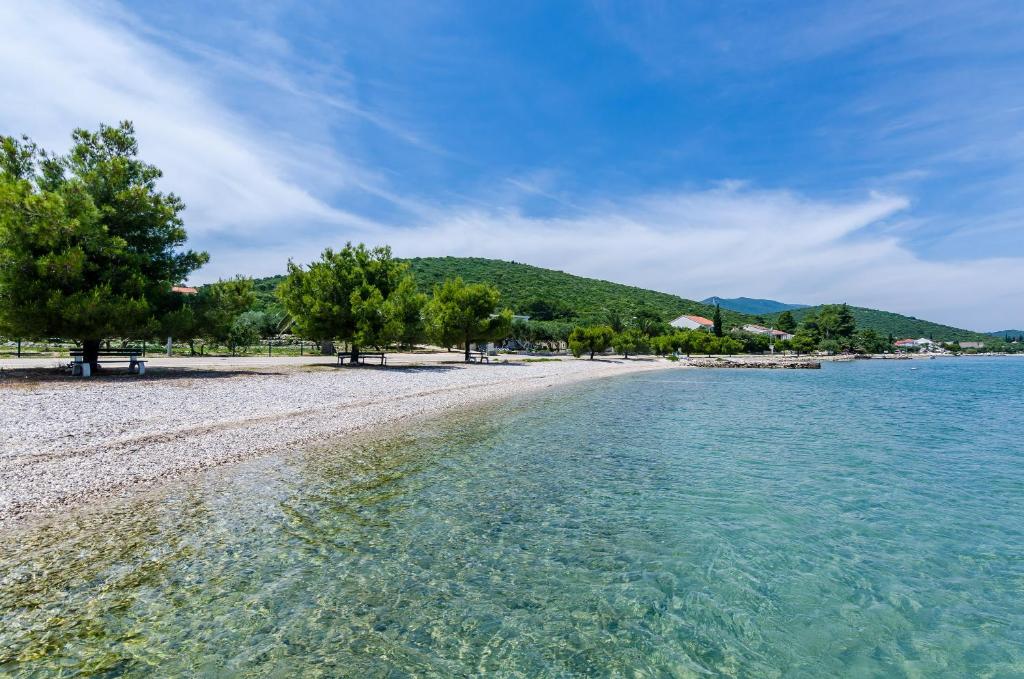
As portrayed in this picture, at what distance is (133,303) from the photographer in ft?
68.9

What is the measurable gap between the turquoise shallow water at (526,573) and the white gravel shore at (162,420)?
1.33 m

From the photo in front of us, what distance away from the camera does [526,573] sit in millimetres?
6238

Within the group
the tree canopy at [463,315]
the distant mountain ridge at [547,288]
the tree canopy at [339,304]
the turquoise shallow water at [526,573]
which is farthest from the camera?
the distant mountain ridge at [547,288]

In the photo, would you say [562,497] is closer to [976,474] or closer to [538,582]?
[538,582]

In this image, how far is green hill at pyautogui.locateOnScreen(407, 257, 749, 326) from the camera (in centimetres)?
12031

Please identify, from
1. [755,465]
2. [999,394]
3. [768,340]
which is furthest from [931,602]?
[768,340]

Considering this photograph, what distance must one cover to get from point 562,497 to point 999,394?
4426 centimetres

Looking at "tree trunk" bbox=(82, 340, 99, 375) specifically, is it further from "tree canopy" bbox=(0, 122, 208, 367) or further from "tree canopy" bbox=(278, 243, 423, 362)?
"tree canopy" bbox=(278, 243, 423, 362)

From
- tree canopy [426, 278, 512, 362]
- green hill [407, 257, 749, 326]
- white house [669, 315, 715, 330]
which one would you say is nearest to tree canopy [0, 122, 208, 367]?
tree canopy [426, 278, 512, 362]

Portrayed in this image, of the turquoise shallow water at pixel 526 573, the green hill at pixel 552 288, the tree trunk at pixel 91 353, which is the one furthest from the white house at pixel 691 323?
the tree trunk at pixel 91 353

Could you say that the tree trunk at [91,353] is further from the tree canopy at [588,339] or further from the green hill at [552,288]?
the green hill at [552,288]

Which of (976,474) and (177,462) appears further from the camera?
(976,474)

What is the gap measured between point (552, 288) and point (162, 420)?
127595mm

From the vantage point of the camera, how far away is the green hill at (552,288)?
12031 centimetres
